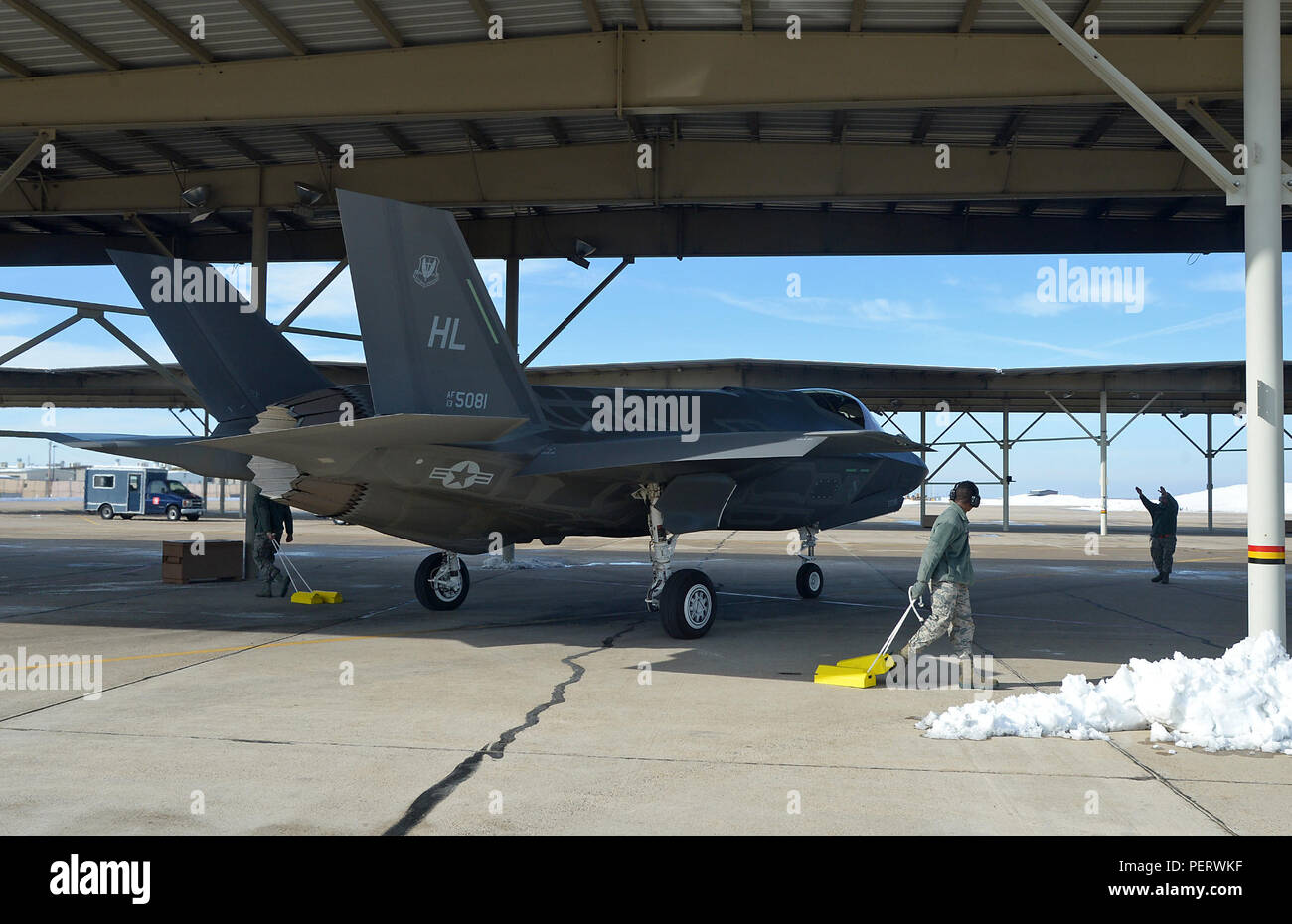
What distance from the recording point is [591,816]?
4.70 m

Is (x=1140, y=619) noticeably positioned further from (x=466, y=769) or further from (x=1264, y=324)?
(x=466, y=769)

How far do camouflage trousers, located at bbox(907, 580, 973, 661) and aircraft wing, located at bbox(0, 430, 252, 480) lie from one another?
715 cm

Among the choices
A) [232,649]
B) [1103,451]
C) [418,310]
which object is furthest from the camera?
[1103,451]

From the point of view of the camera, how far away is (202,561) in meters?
17.0

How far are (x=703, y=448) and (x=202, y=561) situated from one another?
448 inches

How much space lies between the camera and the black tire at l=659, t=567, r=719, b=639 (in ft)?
35.6

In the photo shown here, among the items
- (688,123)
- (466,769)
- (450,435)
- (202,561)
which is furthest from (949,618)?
(202,561)

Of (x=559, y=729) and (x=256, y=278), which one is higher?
(x=256, y=278)

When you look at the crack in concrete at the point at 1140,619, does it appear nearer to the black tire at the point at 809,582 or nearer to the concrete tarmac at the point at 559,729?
the concrete tarmac at the point at 559,729

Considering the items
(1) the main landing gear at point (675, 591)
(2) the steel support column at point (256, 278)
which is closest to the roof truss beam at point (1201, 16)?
(1) the main landing gear at point (675, 591)

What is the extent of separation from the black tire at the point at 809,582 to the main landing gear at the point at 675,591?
4165mm

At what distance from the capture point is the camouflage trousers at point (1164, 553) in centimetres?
1831

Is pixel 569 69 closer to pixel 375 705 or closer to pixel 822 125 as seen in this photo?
pixel 822 125

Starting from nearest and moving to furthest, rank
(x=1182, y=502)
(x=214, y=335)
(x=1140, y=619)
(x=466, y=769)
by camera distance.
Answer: (x=466, y=769) → (x=214, y=335) → (x=1140, y=619) → (x=1182, y=502)
